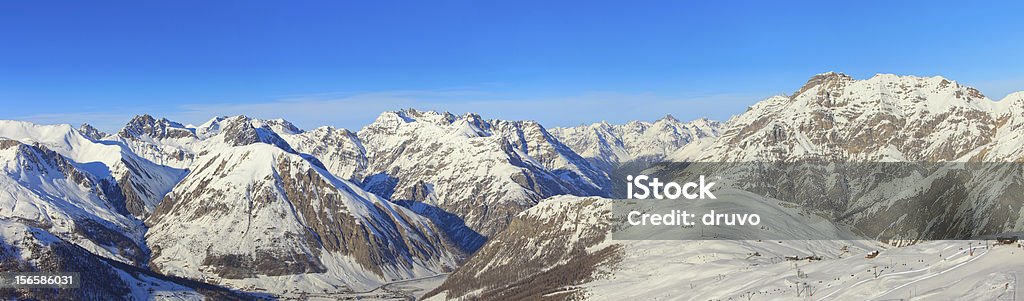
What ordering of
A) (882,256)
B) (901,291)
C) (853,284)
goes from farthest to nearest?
(882,256), (853,284), (901,291)

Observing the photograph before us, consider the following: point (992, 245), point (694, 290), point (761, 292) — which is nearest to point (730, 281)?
point (694, 290)

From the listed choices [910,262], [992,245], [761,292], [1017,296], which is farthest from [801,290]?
[1017,296]

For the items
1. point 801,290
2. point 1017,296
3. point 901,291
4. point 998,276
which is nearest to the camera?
point 1017,296

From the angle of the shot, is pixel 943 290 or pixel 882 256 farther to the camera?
pixel 882 256

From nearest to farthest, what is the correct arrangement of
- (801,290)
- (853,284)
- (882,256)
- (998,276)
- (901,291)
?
(998,276) → (901,291) → (853,284) → (801,290) → (882,256)

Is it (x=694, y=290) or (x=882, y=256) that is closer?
(x=882, y=256)

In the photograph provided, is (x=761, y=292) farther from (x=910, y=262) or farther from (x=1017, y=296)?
(x=1017, y=296)

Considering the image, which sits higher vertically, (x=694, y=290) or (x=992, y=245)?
(x=992, y=245)

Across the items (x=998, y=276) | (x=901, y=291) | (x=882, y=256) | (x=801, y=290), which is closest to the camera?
(x=998, y=276)

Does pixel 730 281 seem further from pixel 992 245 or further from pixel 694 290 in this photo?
pixel 992 245
